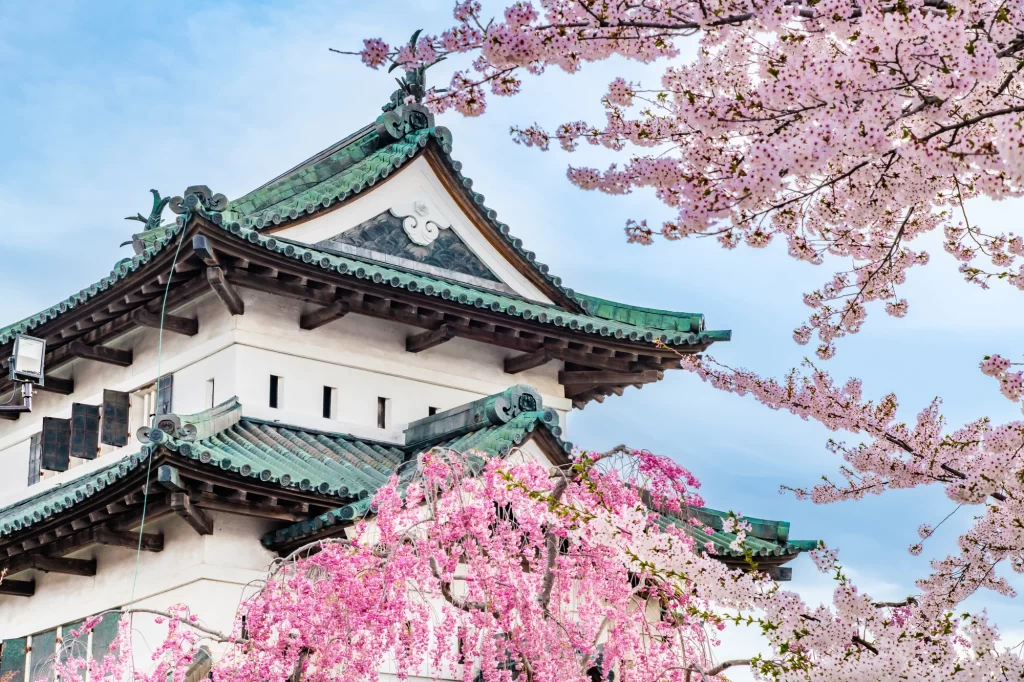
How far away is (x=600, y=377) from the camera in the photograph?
Answer: 17594mm

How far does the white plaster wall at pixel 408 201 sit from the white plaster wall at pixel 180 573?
3.84m

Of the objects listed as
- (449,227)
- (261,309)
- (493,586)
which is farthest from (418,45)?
(449,227)

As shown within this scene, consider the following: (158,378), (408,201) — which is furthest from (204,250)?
(408,201)

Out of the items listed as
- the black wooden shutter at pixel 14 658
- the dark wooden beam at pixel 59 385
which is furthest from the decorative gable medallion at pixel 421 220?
the black wooden shutter at pixel 14 658

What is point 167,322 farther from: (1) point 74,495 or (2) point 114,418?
(1) point 74,495

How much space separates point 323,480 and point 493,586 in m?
3.43

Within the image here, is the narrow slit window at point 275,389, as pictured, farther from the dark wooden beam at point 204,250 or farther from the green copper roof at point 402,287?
the dark wooden beam at point 204,250

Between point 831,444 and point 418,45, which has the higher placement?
point 418,45

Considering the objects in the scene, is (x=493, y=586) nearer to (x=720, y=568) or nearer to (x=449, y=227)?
(x=720, y=568)

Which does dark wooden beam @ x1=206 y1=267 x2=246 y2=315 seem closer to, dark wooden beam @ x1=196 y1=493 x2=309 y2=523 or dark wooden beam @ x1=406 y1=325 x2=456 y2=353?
dark wooden beam @ x1=406 y1=325 x2=456 y2=353

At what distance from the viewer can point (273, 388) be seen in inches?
610

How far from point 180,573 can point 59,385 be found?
529 cm

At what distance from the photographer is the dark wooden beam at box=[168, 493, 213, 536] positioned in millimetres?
13016

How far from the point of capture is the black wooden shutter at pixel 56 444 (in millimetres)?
17172
